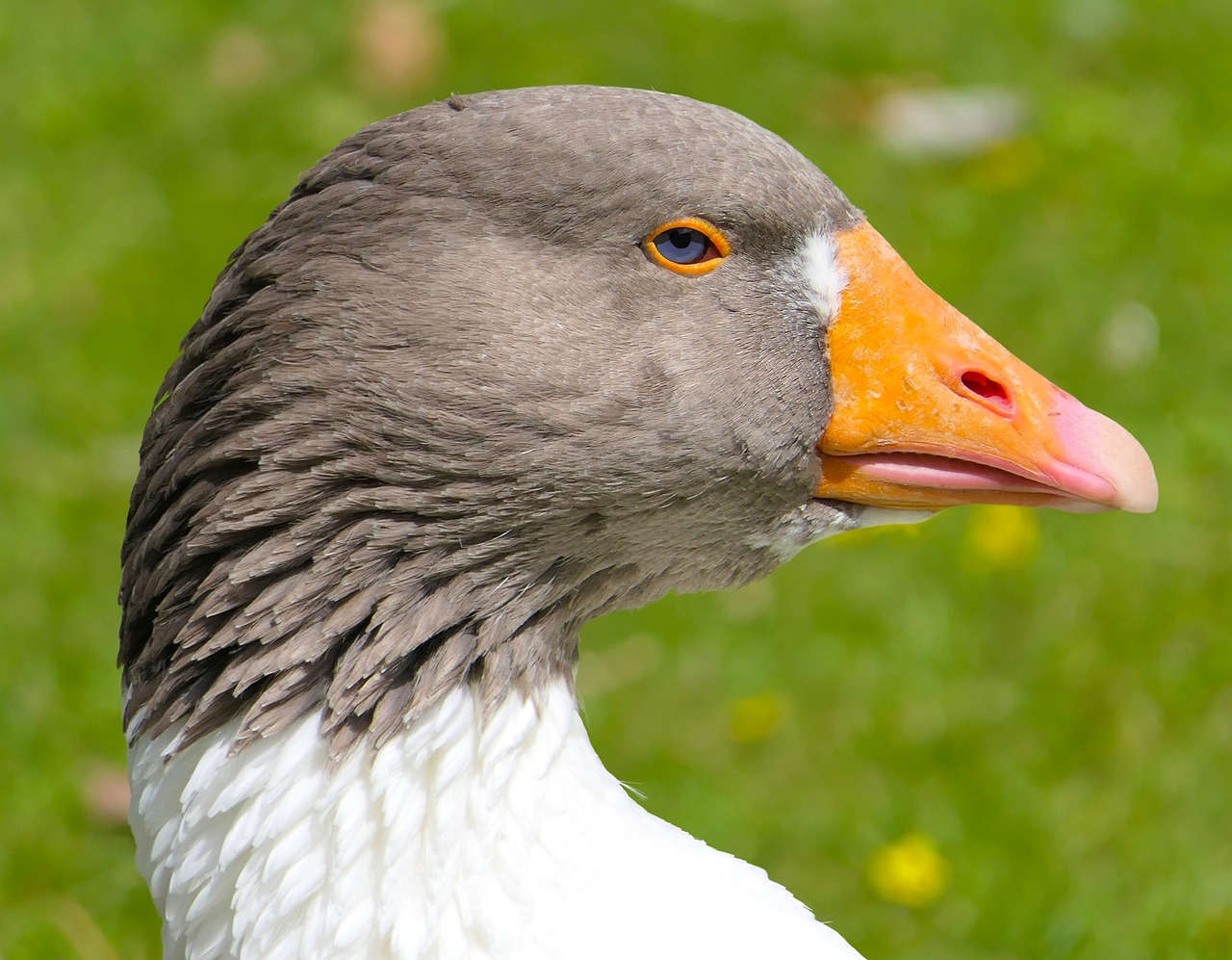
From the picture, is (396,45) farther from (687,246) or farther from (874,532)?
(687,246)

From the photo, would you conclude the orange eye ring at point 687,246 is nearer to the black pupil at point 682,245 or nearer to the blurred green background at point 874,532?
the black pupil at point 682,245

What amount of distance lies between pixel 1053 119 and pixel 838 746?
11.0 ft

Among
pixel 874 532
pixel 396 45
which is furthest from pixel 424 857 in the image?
pixel 396 45

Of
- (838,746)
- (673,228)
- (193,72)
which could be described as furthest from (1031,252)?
(673,228)

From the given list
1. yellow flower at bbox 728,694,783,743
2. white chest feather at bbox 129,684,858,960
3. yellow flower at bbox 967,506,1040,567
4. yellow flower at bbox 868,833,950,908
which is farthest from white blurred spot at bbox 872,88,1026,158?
white chest feather at bbox 129,684,858,960

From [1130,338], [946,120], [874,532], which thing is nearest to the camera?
→ [874,532]

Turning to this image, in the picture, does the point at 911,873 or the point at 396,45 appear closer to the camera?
the point at 911,873

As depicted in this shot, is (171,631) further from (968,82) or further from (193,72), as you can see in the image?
(968,82)

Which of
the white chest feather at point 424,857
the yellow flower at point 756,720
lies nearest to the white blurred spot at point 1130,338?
the yellow flower at point 756,720

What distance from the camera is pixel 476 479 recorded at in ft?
7.31

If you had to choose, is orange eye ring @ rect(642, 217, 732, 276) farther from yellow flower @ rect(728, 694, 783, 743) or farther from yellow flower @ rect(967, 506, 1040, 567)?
yellow flower @ rect(967, 506, 1040, 567)

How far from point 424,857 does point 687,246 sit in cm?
98

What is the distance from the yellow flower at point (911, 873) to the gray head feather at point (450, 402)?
198 centimetres

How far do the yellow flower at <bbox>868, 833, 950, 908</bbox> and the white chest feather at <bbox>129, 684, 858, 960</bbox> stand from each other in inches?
66.2
